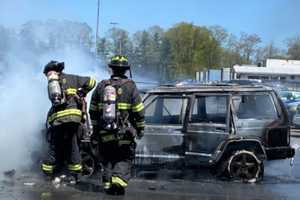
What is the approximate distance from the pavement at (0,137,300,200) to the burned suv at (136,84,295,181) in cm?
28

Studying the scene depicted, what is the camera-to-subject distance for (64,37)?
950cm

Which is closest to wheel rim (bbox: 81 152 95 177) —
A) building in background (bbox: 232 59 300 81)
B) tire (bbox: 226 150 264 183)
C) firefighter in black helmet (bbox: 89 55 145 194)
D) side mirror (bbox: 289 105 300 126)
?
firefighter in black helmet (bbox: 89 55 145 194)

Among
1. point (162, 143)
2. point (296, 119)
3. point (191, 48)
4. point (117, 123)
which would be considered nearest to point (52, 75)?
point (117, 123)

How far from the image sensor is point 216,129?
823 centimetres

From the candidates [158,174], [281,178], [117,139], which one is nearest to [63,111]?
[117,139]

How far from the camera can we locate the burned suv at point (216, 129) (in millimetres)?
8188

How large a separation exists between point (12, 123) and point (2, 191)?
1.55 m

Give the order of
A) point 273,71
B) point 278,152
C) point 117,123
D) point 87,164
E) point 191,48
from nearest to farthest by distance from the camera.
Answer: point 117,123 < point 87,164 < point 278,152 < point 191,48 < point 273,71

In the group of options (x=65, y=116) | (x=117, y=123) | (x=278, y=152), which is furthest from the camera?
(x=278, y=152)

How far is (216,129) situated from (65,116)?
2.39 meters

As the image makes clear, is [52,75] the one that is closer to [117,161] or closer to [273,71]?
[117,161]

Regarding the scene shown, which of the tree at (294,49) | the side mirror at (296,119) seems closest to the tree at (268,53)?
the tree at (294,49)

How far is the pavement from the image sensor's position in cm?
705

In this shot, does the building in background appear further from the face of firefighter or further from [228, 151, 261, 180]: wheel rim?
the face of firefighter
